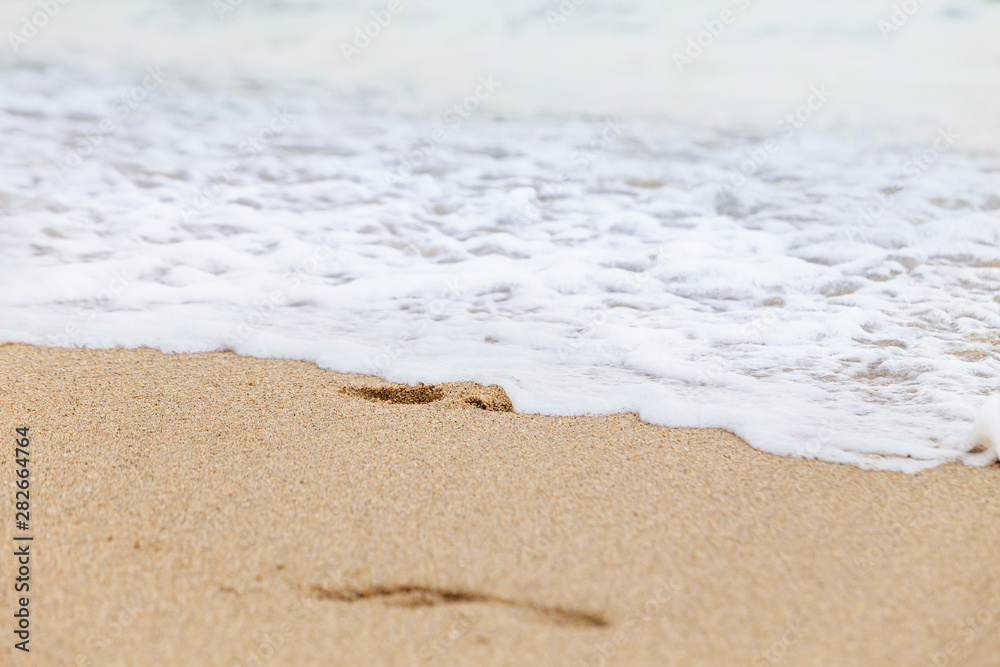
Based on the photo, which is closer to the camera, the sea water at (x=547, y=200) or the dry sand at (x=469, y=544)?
the dry sand at (x=469, y=544)

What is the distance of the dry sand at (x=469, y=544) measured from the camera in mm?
1379

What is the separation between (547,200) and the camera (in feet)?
16.5

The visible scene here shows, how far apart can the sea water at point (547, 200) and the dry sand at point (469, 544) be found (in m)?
0.30

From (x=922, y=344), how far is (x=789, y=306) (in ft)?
1.95

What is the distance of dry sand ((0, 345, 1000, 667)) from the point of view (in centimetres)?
138

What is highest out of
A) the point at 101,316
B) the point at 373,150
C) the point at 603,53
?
the point at 603,53

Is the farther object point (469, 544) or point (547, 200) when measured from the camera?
point (547, 200)

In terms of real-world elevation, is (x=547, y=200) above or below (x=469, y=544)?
above

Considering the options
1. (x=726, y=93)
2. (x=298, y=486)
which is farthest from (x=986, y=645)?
(x=726, y=93)

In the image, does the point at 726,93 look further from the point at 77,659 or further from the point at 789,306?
the point at 77,659

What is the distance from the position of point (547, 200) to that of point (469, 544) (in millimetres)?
3664

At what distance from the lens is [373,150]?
236 inches

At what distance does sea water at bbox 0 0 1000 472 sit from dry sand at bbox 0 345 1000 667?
0.30 metres

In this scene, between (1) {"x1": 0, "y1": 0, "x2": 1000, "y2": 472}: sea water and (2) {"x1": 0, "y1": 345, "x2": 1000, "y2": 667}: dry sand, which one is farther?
(1) {"x1": 0, "y1": 0, "x2": 1000, "y2": 472}: sea water
